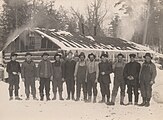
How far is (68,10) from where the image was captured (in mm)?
2061

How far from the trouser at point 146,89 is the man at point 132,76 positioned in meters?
0.03

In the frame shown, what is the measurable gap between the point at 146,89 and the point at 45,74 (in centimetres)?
61

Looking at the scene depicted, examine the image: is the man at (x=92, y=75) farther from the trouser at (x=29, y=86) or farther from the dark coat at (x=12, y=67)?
the dark coat at (x=12, y=67)

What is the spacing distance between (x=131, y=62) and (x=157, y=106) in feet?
0.96

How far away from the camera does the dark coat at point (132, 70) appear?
205cm

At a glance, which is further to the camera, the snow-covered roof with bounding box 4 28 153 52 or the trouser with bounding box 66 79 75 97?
the trouser with bounding box 66 79 75 97

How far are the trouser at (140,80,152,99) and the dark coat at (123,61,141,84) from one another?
0.04 metres

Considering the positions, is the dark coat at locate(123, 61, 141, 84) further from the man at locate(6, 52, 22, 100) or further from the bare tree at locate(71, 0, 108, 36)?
the man at locate(6, 52, 22, 100)

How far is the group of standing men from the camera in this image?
2.05 metres

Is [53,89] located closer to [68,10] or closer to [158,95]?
[68,10]

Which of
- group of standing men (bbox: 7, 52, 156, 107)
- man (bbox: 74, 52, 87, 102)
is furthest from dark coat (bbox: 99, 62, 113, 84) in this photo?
man (bbox: 74, 52, 87, 102)

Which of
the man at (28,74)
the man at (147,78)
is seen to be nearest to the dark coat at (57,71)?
the man at (28,74)

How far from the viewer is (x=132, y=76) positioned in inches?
81.1

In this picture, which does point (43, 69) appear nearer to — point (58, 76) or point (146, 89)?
point (58, 76)
